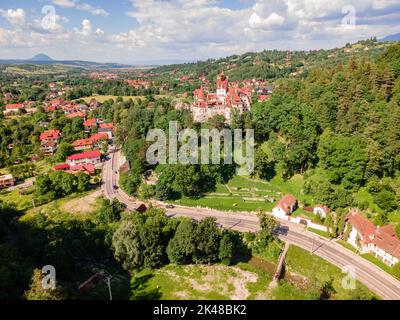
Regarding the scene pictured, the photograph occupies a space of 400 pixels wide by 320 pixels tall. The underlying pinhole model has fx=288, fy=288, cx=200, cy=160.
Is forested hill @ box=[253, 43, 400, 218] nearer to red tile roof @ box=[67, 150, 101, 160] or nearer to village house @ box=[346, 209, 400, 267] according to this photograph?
village house @ box=[346, 209, 400, 267]

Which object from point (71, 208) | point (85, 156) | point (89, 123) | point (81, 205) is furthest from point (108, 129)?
point (71, 208)

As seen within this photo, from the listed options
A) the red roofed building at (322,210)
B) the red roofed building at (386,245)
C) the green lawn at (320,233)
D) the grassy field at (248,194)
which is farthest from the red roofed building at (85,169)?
the red roofed building at (386,245)

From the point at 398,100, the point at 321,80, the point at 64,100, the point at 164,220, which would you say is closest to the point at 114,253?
the point at 164,220

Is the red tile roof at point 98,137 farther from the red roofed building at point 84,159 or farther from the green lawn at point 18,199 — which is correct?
the green lawn at point 18,199

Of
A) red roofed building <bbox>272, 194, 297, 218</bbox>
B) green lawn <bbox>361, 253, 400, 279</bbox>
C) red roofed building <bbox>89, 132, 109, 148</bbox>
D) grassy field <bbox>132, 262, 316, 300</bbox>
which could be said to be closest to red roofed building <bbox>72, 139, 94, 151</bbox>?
red roofed building <bbox>89, 132, 109, 148</bbox>
